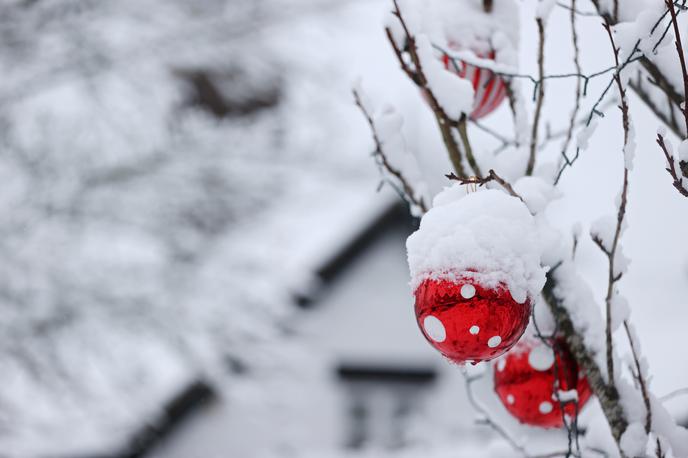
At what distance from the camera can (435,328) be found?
4.06 ft

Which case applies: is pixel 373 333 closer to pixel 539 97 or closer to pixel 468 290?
pixel 539 97

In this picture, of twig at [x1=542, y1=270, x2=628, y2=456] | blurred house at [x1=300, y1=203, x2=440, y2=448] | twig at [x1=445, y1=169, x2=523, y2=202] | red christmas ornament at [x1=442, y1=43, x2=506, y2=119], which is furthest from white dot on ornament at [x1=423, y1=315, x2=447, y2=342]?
blurred house at [x1=300, y1=203, x2=440, y2=448]

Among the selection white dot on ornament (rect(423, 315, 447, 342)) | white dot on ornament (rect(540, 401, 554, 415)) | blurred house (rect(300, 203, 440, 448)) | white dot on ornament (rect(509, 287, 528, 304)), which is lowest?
blurred house (rect(300, 203, 440, 448))

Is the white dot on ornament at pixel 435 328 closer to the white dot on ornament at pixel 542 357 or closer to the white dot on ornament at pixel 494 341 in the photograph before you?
the white dot on ornament at pixel 494 341

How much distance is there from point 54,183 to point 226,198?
1.23 metres

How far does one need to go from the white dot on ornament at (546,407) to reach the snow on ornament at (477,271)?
43cm

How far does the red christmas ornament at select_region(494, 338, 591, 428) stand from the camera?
1563 millimetres

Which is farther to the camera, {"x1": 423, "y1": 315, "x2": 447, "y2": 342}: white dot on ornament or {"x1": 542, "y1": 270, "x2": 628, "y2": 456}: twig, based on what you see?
{"x1": 542, "y1": 270, "x2": 628, "y2": 456}: twig

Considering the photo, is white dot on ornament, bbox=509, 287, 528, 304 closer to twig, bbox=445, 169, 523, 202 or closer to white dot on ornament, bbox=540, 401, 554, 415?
twig, bbox=445, 169, 523, 202

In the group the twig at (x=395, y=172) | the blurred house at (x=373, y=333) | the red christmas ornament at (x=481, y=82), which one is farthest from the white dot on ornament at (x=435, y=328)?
the blurred house at (x=373, y=333)

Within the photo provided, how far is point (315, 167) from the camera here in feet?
18.8

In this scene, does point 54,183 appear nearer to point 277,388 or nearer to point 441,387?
point 277,388

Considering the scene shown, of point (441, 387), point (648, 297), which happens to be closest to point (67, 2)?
point (441, 387)

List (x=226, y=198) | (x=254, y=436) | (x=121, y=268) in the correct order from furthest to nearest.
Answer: (x=254, y=436) → (x=226, y=198) → (x=121, y=268)
